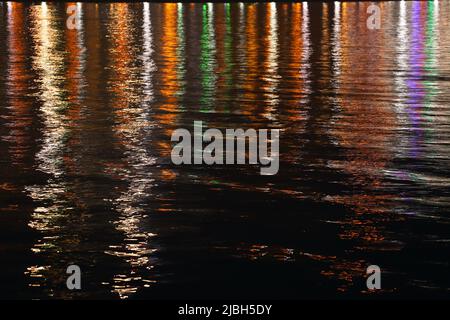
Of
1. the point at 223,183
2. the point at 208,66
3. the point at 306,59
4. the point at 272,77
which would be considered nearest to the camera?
the point at 223,183

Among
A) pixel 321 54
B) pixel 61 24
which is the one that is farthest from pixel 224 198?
pixel 61 24

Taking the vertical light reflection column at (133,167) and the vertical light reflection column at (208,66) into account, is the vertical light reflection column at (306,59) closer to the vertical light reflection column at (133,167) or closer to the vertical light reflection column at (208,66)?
the vertical light reflection column at (208,66)

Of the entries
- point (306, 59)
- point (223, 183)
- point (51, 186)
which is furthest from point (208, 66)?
point (51, 186)

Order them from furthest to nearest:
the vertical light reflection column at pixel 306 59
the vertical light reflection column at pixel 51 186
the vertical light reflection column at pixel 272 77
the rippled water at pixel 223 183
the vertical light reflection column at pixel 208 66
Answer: the vertical light reflection column at pixel 306 59 < the vertical light reflection column at pixel 208 66 < the vertical light reflection column at pixel 272 77 < the vertical light reflection column at pixel 51 186 < the rippled water at pixel 223 183

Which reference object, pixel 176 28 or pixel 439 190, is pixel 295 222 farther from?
pixel 176 28

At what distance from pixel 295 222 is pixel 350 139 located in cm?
638

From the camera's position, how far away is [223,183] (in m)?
15.4

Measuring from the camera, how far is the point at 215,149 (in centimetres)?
1822

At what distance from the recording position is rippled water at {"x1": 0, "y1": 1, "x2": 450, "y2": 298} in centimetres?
1101

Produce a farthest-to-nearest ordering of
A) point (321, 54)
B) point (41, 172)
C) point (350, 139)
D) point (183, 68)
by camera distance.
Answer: point (321, 54) → point (183, 68) → point (350, 139) → point (41, 172)

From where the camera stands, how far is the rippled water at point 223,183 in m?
11.0

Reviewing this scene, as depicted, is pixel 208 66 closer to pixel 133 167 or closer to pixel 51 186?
pixel 133 167

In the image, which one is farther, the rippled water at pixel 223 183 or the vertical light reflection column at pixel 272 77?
the vertical light reflection column at pixel 272 77

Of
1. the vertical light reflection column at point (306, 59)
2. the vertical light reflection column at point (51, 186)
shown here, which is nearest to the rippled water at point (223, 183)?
the vertical light reflection column at point (51, 186)
